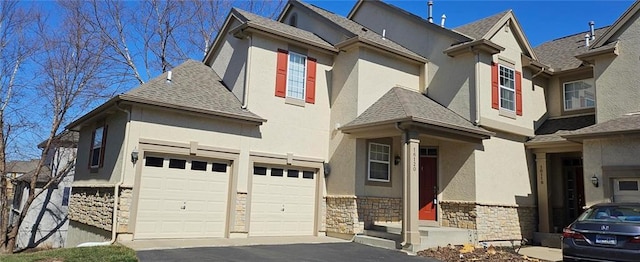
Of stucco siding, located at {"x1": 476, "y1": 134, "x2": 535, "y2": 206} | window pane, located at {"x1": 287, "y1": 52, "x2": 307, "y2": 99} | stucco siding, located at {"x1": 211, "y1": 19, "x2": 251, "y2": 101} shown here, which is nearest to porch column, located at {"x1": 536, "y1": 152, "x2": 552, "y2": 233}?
stucco siding, located at {"x1": 476, "y1": 134, "x2": 535, "y2": 206}

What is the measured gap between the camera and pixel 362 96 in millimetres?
13648

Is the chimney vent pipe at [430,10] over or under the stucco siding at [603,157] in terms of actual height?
over

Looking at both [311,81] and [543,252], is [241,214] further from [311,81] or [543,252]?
[543,252]

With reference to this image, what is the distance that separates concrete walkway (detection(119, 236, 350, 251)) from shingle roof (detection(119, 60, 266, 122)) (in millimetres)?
3338

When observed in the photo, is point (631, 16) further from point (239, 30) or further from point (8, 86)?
point (8, 86)

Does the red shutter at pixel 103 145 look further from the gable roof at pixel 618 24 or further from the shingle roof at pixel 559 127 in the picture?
the gable roof at pixel 618 24

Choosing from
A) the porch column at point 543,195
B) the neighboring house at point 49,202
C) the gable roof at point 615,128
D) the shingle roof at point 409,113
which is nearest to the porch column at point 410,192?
the shingle roof at point 409,113

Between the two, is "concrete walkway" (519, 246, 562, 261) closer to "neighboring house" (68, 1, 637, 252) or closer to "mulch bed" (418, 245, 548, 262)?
"mulch bed" (418, 245, 548, 262)

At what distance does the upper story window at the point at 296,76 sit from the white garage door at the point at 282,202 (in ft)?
7.75

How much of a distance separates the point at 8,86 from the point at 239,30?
12.6 m

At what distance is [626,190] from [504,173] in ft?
10.6

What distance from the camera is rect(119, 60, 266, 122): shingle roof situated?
36.8 feet

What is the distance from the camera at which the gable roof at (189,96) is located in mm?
11109

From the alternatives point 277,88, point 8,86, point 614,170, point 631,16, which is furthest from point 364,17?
point 8,86
